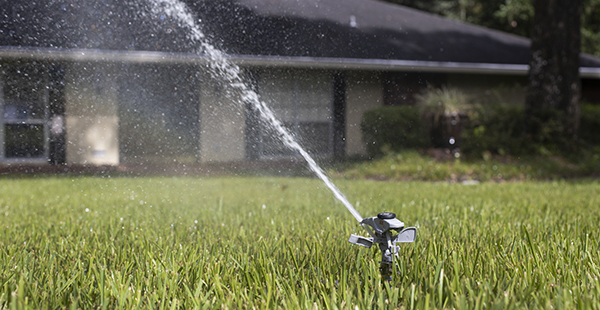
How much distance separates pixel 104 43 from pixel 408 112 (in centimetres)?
612

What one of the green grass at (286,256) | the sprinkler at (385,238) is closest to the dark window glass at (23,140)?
the green grass at (286,256)

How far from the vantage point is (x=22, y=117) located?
34.7ft

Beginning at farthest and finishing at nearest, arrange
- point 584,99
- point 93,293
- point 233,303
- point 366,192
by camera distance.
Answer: point 584,99 < point 366,192 < point 93,293 < point 233,303

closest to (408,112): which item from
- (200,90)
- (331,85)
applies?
(331,85)

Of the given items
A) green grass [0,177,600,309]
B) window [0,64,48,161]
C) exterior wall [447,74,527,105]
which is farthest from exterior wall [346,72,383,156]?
window [0,64,48,161]

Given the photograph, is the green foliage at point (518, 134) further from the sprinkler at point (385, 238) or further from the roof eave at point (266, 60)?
the sprinkler at point (385, 238)

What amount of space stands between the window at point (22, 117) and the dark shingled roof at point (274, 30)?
4.28 ft

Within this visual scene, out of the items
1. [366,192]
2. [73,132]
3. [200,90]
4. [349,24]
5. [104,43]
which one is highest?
[349,24]

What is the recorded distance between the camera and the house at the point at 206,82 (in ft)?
29.4

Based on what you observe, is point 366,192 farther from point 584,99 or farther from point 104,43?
point 584,99

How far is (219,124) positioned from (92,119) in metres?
2.89

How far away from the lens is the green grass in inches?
69.0

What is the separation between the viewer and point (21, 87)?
11.0m

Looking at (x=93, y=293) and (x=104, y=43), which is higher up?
(x=104, y=43)
